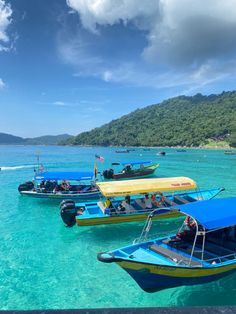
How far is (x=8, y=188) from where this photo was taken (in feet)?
119

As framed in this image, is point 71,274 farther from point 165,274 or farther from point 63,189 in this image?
point 63,189

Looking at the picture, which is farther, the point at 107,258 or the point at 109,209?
the point at 109,209

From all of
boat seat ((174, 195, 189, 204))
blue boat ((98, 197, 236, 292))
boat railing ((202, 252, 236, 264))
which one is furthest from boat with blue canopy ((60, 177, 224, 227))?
boat railing ((202, 252, 236, 264))

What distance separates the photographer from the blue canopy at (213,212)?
10.9 meters

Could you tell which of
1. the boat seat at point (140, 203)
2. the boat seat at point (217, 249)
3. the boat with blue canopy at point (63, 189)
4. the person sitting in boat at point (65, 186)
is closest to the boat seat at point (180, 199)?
the boat seat at point (140, 203)

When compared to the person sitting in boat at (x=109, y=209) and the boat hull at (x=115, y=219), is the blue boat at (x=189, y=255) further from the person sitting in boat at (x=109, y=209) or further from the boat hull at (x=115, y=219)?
the person sitting in boat at (x=109, y=209)

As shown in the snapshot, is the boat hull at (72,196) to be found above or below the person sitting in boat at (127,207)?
below

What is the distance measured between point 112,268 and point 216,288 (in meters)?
4.40

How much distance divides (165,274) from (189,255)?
5.36 ft

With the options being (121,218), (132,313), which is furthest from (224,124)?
(132,313)

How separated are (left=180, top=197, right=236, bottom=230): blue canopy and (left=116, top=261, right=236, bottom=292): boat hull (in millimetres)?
1485

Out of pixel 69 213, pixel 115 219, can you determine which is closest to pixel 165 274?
pixel 115 219

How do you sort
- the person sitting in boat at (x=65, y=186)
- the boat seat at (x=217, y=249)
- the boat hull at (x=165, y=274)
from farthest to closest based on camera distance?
the person sitting in boat at (x=65, y=186), the boat seat at (x=217, y=249), the boat hull at (x=165, y=274)

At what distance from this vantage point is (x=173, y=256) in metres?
11.1
